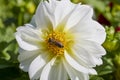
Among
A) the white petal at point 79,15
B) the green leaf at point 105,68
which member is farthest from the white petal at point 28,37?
the green leaf at point 105,68

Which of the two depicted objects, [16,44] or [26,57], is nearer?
[26,57]

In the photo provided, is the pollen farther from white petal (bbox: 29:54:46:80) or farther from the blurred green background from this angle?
the blurred green background

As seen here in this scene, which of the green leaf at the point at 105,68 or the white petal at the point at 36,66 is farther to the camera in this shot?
the green leaf at the point at 105,68

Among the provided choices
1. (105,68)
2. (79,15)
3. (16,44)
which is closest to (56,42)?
(79,15)

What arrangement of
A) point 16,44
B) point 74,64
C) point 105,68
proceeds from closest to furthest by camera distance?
1. point 74,64
2. point 105,68
3. point 16,44

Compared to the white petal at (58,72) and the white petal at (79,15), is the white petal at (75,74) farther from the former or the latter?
the white petal at (79,15)

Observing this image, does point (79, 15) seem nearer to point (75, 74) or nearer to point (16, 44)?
point (75, 74)

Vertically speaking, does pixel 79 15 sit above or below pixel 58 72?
above
